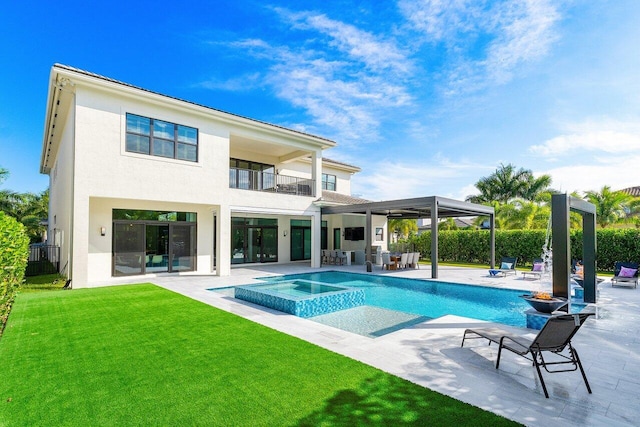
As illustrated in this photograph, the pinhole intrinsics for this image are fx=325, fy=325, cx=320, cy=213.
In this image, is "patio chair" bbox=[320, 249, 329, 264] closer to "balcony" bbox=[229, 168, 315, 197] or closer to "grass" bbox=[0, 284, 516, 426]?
"balcony" bbox=[229, 168, 315, 197]

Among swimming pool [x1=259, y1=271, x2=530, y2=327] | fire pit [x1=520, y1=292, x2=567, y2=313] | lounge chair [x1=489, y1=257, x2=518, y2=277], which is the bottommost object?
swimming pool [x1=259, y1=271, x2=530, y2=327]

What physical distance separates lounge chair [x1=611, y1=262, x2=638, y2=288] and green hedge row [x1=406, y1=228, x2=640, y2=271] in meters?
4.34

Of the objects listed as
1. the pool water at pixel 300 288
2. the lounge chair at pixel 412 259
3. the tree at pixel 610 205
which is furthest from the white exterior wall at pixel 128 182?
the tree at pixel 610 205

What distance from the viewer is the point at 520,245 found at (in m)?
20.7

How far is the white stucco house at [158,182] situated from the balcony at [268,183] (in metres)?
0.06

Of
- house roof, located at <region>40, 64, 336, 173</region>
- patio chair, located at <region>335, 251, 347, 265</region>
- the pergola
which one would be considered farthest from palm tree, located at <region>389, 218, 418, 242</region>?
house roof, located at <region>40, 64, 336, 173</region>

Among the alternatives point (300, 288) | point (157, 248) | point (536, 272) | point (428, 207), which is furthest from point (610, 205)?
point (157, 248)

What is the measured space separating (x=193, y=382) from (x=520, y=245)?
2176 cm

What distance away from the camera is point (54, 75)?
37.2ft

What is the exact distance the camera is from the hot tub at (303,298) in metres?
8.80

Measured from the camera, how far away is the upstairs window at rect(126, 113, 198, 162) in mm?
13227

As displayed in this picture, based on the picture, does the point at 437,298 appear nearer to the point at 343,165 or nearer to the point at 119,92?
the point at 119,92

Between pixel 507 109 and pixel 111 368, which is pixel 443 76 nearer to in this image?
pixel 507 109

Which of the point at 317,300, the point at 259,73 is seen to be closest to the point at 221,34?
the point at 259,73
